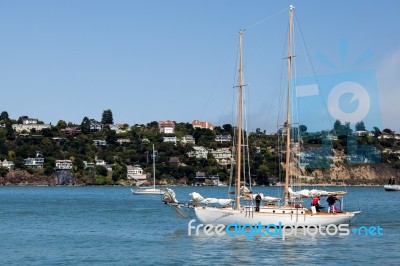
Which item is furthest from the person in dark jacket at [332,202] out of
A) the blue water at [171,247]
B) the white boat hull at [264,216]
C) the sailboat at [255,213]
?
the blue water at [171,247]

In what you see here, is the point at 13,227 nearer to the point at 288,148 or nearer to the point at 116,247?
the point at 116,247

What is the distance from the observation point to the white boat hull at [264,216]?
173 feet

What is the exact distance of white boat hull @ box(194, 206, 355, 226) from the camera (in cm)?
5266

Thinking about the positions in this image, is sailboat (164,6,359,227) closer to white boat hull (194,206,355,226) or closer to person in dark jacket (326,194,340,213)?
white boat hull (194,206,355,226)

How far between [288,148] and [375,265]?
1744cm

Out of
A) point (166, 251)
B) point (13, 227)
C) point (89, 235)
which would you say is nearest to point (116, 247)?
point (166, 251)

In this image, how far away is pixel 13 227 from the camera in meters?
64.0

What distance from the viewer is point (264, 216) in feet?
172
